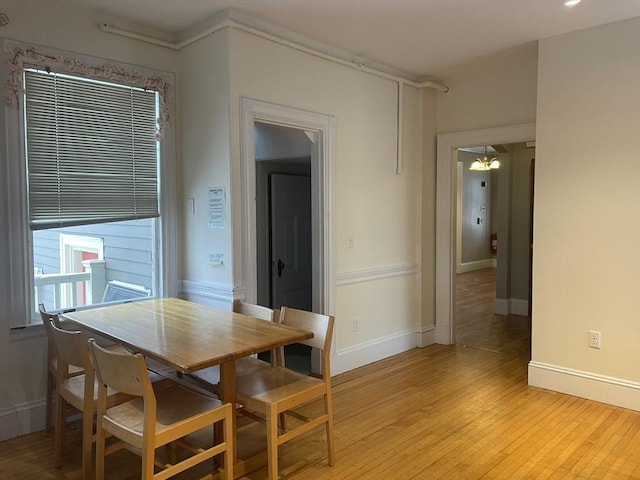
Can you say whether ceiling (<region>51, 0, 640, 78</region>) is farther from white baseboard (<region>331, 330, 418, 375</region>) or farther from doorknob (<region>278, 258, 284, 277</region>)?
white baseboard (<region>331, 330, 418, 375</region>)

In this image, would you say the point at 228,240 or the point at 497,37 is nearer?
the point at 228,240

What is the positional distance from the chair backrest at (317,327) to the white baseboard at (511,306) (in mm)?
4606

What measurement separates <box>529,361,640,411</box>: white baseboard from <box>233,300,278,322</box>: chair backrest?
7.40 ft

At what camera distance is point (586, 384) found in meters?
3.63

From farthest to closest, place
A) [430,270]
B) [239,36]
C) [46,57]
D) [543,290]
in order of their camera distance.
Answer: [430,270] < [543,290] < [239,36] < [46,57]

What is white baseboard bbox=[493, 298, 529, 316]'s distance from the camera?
6.55 m

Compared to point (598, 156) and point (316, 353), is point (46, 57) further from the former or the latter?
point (598, 156)

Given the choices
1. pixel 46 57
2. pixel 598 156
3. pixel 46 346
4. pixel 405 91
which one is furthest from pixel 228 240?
pixel 598 156

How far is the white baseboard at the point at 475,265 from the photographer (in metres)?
11.0

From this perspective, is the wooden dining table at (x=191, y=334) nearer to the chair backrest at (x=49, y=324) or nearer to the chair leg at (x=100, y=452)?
the chair backrest at (x=49, y=324)

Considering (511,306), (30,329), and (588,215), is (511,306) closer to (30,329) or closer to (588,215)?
(588,215)

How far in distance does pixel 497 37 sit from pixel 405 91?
110 cm

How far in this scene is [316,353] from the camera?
4.14m

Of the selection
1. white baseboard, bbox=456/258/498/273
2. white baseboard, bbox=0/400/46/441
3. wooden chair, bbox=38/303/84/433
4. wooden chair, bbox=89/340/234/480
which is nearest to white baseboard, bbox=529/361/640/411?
wooden chair, bbox=89/340/234/480
